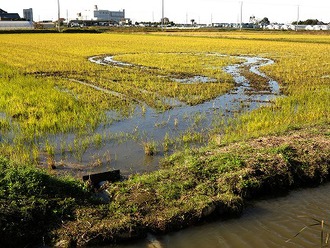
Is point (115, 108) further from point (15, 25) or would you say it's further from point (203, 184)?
point (15, 25)

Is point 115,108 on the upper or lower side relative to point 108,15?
lower

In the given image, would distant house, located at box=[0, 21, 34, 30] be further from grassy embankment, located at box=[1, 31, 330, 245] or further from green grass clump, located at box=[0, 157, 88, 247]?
green grass clump, located at box=[0, 157, 88, 247]

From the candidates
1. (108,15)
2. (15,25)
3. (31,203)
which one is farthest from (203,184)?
(108,15)

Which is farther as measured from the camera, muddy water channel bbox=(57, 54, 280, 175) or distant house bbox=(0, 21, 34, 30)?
distant house bbox=(0, 21, 34, 30)

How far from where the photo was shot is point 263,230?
4.41 metres

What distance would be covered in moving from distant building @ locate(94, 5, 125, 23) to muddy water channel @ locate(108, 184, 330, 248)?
127m

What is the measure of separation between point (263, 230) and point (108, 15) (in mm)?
137070

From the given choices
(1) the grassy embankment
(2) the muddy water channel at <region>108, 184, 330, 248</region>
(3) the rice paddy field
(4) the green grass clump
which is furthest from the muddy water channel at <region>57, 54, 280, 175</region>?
(2) the muddy water channel at <region>108, 184, 330, 248</region>

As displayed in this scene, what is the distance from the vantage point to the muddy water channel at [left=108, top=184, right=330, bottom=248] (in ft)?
13.6

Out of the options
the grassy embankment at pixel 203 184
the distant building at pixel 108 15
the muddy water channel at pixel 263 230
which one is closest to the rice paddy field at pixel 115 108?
the grassy embankment at pixel 203 184

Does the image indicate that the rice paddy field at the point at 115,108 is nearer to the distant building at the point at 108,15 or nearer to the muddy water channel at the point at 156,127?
the muddy water channel at the point at 156,127

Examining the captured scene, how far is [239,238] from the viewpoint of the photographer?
14.0ft

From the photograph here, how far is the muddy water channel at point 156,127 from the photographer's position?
6.47 metres

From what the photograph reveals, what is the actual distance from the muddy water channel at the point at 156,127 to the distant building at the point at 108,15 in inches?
4749
